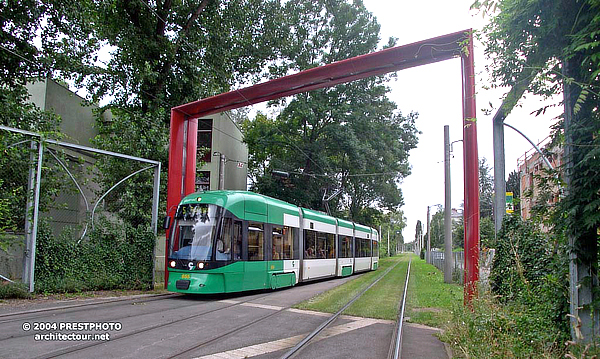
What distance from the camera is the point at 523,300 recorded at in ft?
21.7

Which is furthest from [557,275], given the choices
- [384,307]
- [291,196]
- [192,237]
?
[291,196]

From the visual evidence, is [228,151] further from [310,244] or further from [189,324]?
[189,324]

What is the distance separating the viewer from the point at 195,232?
1217 centimetres

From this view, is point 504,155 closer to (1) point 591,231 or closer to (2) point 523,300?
(2) point 523,300

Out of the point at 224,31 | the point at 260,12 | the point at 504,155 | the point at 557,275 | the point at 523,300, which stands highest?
the point at 260,12

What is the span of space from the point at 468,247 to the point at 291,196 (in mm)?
22782

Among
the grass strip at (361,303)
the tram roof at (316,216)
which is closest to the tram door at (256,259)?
the grass strip at (361,303)

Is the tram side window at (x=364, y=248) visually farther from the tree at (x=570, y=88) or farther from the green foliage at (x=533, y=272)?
the tree at (x=570, y=88)

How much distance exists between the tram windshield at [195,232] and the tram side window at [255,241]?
1505mm

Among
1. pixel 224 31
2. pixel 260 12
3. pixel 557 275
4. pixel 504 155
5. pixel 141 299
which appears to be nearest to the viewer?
pixel 557 275

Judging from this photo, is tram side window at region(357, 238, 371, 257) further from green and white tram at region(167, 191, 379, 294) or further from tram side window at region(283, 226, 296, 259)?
tram side window at region(283, 226, 296, 259)

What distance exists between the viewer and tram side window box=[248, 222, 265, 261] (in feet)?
43.3

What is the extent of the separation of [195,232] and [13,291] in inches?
179

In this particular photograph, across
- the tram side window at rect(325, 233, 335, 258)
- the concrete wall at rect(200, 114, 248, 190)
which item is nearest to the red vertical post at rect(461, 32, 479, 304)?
the tram side window at rect(325, 233, 335, 258)
